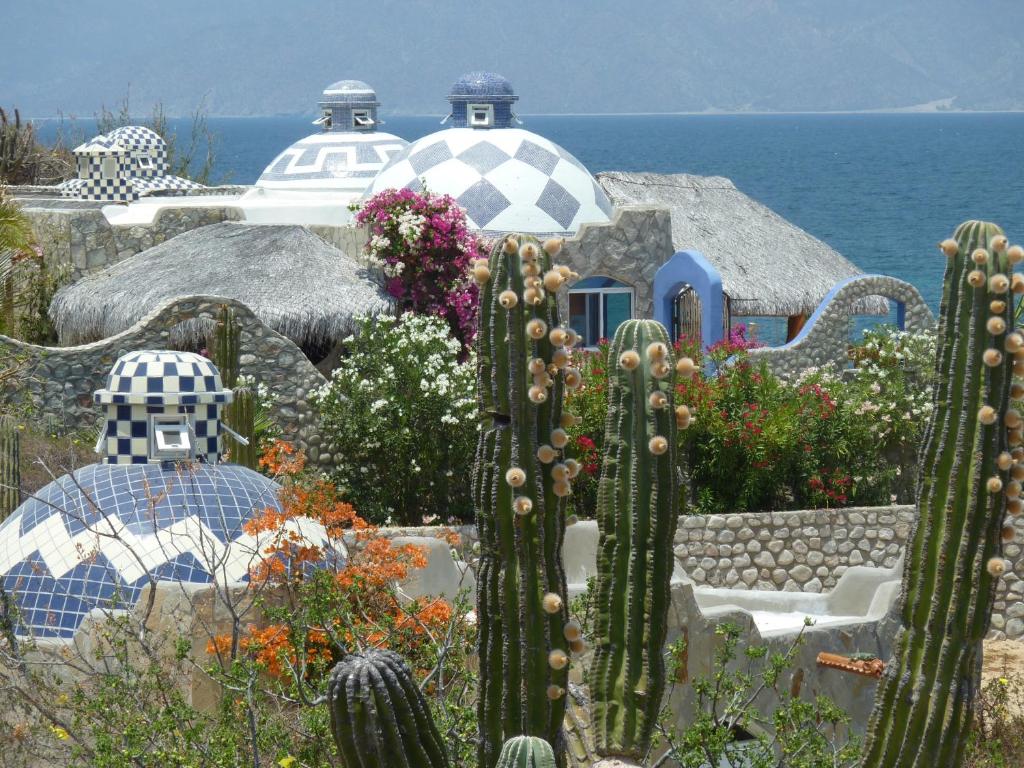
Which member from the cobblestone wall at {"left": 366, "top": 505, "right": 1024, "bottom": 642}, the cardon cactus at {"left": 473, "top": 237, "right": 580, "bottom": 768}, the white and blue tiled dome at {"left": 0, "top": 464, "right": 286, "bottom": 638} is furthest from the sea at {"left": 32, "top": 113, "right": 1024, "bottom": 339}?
the cardon cactus at {"left": 473, "top": 237, "right": 580, "bottom": 768}

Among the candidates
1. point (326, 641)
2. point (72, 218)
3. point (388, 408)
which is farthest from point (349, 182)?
point (326, 641)

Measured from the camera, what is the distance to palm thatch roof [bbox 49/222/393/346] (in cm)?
1731

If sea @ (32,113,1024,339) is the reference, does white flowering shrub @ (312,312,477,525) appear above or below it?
below

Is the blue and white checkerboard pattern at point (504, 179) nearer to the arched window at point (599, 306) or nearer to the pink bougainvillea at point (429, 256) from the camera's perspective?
the arched window at point (599, 306)

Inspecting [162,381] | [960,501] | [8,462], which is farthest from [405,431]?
[960,501]

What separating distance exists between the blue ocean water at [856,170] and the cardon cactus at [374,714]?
37.2m

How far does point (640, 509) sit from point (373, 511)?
8528 millimetres

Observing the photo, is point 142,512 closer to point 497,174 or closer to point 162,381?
point 162,381

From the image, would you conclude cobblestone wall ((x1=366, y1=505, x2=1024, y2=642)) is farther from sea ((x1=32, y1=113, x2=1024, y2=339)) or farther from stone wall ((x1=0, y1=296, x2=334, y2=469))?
sea ((x1=32, y1=113, x2=1024, y2=339))

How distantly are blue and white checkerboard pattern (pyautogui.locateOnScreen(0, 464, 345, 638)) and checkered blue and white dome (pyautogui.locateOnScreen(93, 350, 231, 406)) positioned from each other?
1.52ft

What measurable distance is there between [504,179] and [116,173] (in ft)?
23.8

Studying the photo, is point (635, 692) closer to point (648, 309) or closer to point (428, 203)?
point (428, 203)

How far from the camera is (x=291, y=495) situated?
10500 millimetres

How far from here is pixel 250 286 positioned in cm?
1762
